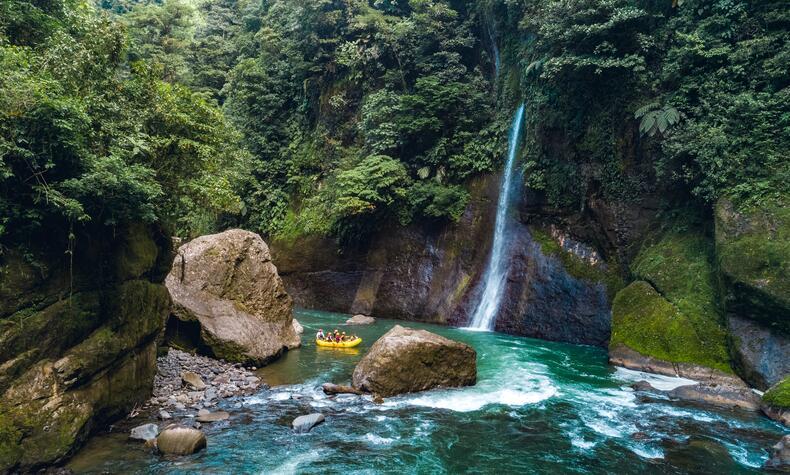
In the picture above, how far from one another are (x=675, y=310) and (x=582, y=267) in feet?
13.9

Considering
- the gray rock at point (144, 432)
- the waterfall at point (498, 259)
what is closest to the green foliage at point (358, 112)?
the waterfall at point (498, 259)

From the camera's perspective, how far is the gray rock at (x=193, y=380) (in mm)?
9781

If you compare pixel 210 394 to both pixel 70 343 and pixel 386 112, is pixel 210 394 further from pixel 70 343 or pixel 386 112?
pixel 386 112

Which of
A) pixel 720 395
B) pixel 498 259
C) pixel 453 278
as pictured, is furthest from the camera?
pixel 453 278

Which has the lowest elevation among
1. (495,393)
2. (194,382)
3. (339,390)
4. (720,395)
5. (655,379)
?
(194,382)

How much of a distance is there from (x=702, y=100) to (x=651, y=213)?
3673 millimetres

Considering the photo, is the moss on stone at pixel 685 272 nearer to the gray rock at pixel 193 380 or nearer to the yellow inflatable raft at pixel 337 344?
the yellow inflatable raft at pixel 337 344

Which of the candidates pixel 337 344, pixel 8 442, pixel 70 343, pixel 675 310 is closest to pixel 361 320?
pixel 337 344

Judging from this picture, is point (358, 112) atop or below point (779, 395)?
atop

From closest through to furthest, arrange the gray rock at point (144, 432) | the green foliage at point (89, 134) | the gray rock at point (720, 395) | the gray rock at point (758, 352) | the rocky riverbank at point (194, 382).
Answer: the green foliage at point (89, 134), the gray rock at point (144, 432), the rocky riverbank at point (194, 382), the gray rock at point (720, 395), the gray rock at point (758, 352)

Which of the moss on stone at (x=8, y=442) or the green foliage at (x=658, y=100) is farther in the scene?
the green foliage at (x=658, y=100)

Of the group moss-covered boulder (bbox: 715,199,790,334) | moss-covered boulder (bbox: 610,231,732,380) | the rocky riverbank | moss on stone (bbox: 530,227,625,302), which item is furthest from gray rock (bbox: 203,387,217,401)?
moss on stone (bbox: 530,227,625,302)

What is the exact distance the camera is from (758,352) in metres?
10.3

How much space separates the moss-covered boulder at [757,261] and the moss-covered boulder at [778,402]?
4.87 ft
